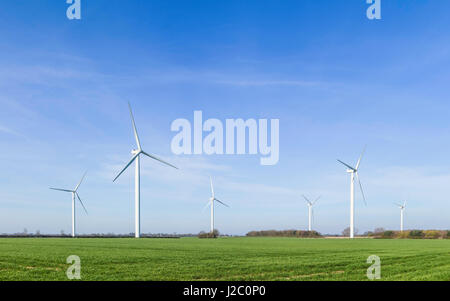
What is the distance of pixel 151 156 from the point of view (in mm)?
74625

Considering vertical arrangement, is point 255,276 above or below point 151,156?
below

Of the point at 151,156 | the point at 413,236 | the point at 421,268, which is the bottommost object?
the point at 413,236

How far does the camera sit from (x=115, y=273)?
21.8 m
